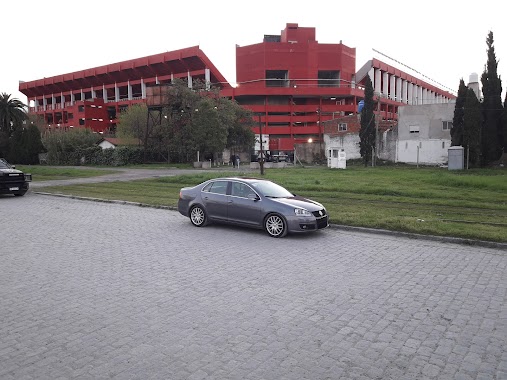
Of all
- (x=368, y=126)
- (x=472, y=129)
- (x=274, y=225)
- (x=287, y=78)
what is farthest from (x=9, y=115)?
(x=274, y=225)

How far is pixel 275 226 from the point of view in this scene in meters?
10.2

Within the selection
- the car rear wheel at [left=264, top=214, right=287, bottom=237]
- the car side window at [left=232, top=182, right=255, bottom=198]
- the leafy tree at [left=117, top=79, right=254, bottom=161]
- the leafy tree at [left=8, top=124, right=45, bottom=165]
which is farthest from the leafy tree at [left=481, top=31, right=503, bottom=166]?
the leafy tree at [left=8, top=124, right=45, bottom=165]

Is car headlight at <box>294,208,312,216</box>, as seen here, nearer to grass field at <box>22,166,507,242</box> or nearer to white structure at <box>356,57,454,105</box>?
grass field at <box>22,166,507,242</box>

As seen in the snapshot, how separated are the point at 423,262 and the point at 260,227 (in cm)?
404

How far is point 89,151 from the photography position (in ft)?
161

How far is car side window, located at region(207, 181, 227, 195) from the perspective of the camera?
11.2 metres

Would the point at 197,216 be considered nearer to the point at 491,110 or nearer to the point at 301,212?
the point at 301,212

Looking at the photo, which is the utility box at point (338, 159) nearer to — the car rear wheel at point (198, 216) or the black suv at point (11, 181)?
the black suv at point (11, 181)

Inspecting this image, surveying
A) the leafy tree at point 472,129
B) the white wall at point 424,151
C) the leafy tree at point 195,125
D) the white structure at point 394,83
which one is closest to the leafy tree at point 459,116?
the leafy tree at point 472,129

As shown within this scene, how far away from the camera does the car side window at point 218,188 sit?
1125cm

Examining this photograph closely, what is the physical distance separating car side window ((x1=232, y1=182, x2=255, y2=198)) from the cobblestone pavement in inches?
61.3

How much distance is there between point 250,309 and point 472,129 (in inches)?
1446

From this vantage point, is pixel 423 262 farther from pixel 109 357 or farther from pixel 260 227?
pixel 109 357

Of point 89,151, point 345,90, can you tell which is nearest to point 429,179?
point 89,151
